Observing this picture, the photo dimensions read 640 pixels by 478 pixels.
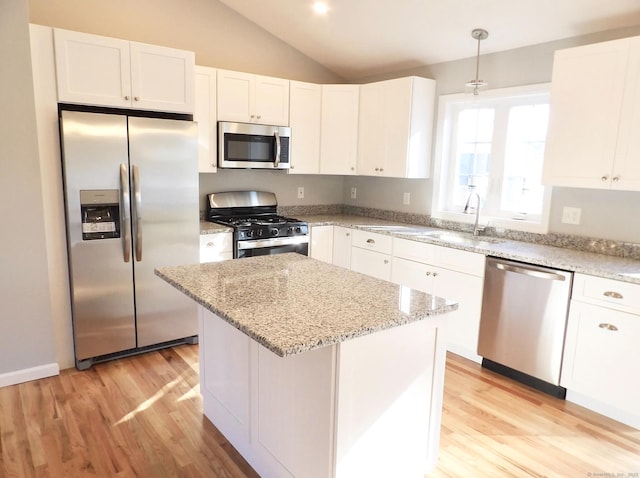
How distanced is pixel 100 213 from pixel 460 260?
249 cm

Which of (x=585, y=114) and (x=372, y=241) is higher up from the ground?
(x=585, y=114)

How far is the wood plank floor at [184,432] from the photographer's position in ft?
7.02

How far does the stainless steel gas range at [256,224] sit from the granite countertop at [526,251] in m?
0.24

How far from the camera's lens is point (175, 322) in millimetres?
3406

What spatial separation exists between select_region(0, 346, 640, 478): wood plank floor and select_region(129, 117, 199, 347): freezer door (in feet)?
1.40

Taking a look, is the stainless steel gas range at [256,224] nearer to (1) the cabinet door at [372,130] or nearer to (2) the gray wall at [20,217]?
(1) the cabinet door at [372,130]

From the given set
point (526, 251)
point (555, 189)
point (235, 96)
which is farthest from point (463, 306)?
point (235, 96)

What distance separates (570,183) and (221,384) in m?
2.42

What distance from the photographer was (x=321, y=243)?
4.23 m

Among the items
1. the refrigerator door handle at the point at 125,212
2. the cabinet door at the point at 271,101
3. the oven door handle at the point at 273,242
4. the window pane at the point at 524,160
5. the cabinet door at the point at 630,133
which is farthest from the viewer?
the cabinet door at the point at 271,101

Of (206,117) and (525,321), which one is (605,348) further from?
(206,117)

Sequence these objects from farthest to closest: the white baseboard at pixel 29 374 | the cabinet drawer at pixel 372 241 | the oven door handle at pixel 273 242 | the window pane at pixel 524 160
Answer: the cabinet drawer at pixel 372 241
the oven door handle at pixel 273 242
the window pane at pixel 524 160
the white baseboard at pixel 29 374

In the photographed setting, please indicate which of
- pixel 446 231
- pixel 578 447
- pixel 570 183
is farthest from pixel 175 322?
pixel 570 183

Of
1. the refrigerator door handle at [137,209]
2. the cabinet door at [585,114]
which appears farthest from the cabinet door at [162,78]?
the cabinet door at [585,114]
